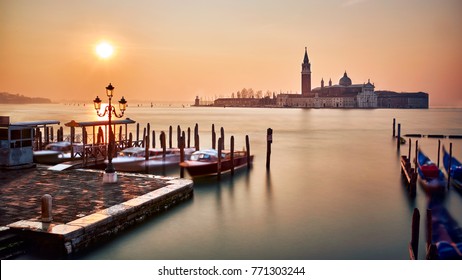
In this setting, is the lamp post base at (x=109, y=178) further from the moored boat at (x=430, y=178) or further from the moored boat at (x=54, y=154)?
the moored boat at (x=430, y=178)

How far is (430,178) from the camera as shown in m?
9.40

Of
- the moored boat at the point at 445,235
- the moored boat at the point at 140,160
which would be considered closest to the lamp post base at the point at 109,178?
the moored boat at the point at 140,160

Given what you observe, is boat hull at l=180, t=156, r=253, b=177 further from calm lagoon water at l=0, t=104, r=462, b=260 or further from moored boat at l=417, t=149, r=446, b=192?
moored boat at l=417, t=149, r=446, b=192

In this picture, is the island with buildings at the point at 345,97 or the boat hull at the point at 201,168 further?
the island with buildings at the point at 345,97

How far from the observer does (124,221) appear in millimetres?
5488

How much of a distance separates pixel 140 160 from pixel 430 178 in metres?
6.45

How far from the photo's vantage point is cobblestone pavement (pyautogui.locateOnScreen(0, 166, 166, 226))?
528 centimetres

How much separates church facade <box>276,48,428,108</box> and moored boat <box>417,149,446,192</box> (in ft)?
241

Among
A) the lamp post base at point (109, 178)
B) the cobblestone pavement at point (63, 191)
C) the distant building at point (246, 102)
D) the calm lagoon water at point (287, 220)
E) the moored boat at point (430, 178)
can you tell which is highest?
the distant building at point (246, 102)

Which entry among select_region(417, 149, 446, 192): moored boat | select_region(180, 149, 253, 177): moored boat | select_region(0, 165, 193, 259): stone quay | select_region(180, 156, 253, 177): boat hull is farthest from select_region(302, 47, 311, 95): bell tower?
select_region(0, 165, 193, 259): stone quay

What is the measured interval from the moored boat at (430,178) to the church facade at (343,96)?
7342cm

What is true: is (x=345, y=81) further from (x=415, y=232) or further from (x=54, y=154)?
(x=415, y=232)

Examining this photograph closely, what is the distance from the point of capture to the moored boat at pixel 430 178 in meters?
8.98

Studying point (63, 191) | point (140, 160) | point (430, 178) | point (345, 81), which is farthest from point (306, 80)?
point (63, 191)
